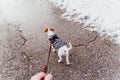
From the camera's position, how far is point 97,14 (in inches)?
243

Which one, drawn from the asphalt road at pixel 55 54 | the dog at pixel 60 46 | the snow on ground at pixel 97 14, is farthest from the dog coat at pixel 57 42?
the snow on ground at pixel 97 14

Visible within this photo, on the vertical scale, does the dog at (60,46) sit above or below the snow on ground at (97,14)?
below

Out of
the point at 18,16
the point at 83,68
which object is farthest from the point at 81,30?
the point at 18,16

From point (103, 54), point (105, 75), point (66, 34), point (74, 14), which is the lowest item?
point (105, 75)

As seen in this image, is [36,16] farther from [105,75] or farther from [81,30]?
[105,75]

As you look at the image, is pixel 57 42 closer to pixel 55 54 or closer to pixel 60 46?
pixel 60 46

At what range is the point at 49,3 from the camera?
23.2 ft

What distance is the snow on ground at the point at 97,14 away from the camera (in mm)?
5775

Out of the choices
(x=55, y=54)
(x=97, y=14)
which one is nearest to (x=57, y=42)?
(x=55, y=54)

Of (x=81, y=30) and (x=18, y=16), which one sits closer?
(x=81, y=30)

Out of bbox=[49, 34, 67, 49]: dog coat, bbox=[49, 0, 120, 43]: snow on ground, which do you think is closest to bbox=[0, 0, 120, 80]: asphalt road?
bbox=[49, 0, 120, 43]: snow on ground

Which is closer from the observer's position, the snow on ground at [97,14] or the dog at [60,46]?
the dog at [60,46]

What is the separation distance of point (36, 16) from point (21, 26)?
0.48 metres

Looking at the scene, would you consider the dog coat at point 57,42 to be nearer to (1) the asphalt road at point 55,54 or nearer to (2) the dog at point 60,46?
(2) the dog at point 60,46
